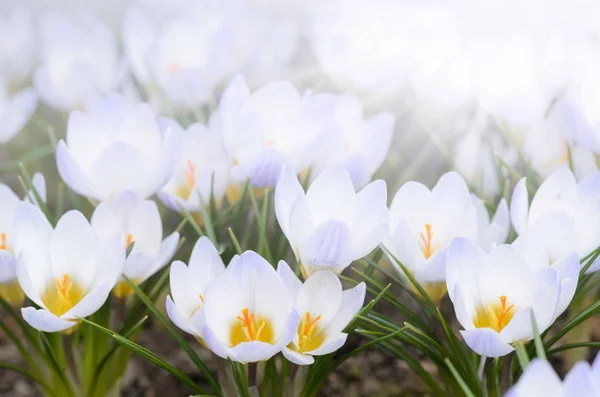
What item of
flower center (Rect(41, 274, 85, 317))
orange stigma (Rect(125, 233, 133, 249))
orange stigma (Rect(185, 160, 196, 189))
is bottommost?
flower center (Rect(41, 274, 85, 317))

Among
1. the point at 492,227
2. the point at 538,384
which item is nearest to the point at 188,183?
the point at 492,227

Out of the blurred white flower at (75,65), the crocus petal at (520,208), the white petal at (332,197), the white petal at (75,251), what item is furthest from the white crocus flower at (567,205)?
the blurred white flower at (75,65)

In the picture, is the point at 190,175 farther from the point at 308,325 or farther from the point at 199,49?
the point at 199,49

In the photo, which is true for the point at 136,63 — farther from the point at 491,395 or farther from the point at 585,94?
the point at 491,395

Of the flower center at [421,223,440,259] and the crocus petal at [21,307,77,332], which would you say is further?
the flower center at [421,223,440,259]

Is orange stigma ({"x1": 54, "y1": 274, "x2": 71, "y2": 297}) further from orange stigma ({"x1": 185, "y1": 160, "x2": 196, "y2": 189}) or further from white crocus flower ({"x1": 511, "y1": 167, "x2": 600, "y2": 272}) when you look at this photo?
white crocus flower ({"x1": 511, "y1": 167, "x2": 600, "y2": 272})

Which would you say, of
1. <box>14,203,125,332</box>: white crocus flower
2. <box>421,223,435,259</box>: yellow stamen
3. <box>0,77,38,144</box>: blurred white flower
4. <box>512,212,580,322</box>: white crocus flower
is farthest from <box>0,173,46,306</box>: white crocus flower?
<box>512,212,580,322</box>: white crocus flower
